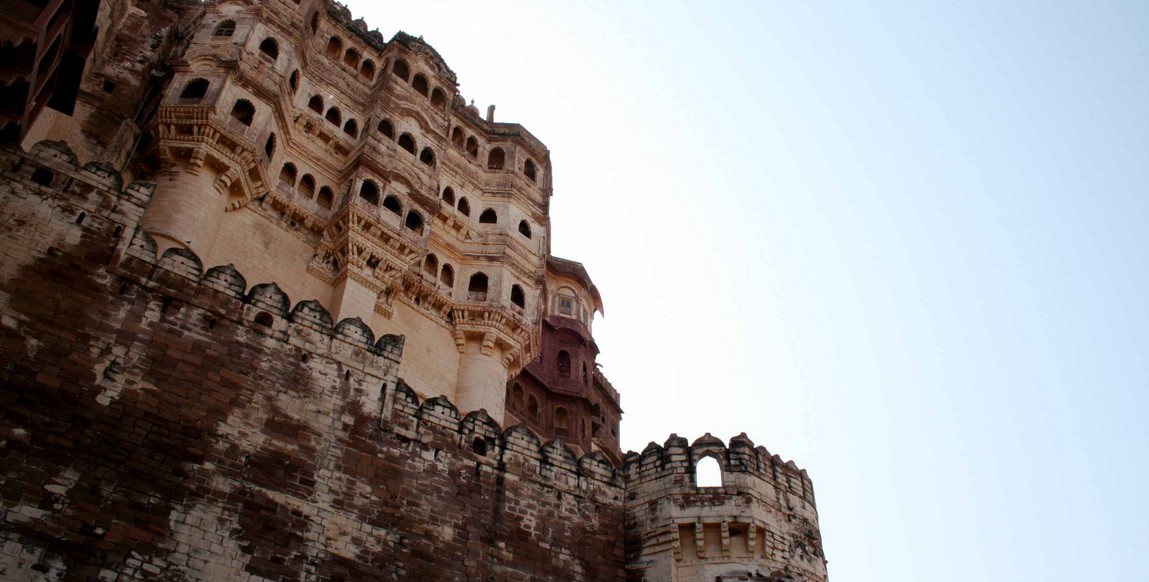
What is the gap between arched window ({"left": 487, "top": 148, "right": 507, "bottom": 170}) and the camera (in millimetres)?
31961

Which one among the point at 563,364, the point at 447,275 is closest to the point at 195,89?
the point at 447,275

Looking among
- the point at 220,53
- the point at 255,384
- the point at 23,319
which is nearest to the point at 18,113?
the point at 23,319

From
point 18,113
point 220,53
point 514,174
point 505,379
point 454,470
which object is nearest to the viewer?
point 18,113

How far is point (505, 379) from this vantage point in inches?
1062

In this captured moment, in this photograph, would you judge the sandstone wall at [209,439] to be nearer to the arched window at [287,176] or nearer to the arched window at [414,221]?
the arched window at [287,176]

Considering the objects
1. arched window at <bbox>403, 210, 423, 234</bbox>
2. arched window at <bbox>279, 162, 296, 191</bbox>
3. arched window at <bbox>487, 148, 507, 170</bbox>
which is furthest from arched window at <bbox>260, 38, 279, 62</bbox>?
arched window at <bbox>487, 148, 507, 170</bbox>

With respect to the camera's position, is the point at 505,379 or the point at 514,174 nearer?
the point at 505,379

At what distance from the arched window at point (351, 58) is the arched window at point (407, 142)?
317 cm

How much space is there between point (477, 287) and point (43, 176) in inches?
625

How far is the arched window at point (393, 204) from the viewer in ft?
84.6

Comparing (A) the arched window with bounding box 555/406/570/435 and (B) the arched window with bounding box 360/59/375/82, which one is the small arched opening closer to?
(B) the arched window with bounding box 360/59/375/82

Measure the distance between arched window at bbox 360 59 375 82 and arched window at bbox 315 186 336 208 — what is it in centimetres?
548

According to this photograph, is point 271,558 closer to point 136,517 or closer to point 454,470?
point 136,517

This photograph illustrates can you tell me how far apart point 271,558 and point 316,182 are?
50.5ft
